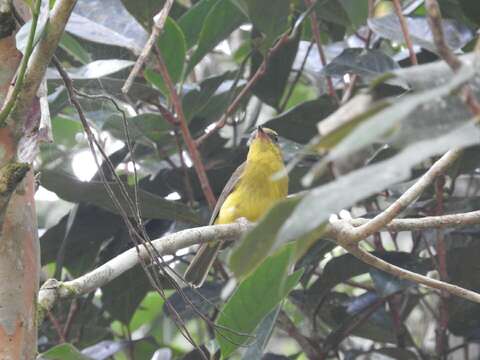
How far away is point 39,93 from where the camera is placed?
6.25ft

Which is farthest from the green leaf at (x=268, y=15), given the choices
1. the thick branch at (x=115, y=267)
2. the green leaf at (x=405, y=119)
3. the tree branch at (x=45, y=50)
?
the green leaf at (x=405, y=119)

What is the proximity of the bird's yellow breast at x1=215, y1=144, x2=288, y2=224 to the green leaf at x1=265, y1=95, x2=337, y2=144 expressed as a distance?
1.80ft

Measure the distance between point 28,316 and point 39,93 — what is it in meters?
0.52

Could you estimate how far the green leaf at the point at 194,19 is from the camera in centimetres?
306

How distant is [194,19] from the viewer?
3109 millimetres

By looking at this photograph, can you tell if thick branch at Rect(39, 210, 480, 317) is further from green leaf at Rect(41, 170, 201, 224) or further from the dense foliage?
green leaf at Rect(41, 170, 201, 224)

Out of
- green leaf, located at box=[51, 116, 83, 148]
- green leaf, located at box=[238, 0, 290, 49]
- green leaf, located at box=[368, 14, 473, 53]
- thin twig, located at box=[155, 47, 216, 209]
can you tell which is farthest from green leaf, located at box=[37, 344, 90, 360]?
green leaf, located at box=[51, 116, 83, 148]

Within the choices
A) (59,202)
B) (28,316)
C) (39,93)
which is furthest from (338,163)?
(59,202)

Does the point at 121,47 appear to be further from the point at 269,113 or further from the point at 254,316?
the point at 254,316

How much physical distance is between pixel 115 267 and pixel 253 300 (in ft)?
1.43

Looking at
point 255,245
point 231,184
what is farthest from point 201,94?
point 255,245

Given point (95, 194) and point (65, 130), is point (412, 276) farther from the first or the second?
point (65, 130)

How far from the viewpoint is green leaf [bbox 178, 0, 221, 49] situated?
3.06 meters

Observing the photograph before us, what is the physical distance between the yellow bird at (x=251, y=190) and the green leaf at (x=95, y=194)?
1.61 feet
